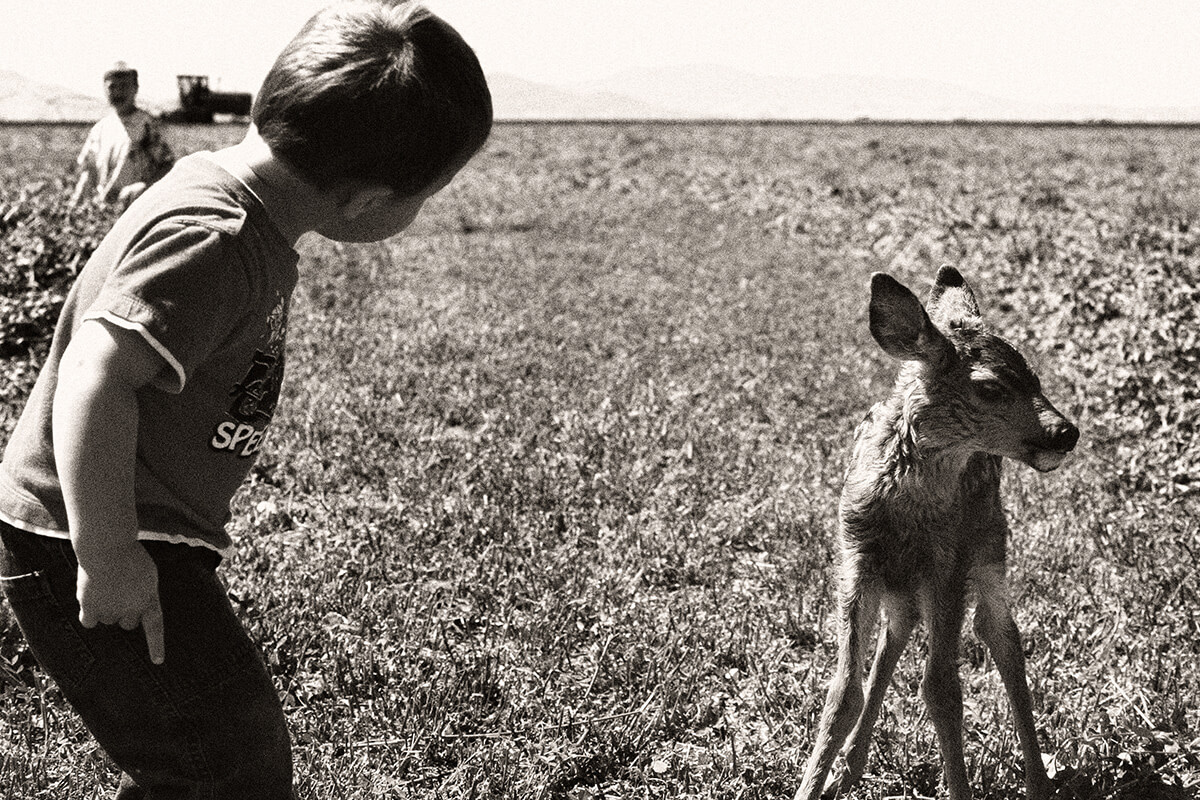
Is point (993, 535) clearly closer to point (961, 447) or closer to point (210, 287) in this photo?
point (961, 447)

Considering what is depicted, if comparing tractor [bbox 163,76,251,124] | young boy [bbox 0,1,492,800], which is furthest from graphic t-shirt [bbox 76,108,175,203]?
tractor [bbox 163,76,251,124]

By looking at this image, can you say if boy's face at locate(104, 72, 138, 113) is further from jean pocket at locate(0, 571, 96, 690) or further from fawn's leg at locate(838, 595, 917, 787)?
fawn's leg at locate(838, 595, 917, 787)

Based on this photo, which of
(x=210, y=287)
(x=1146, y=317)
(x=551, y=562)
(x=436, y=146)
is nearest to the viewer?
(x=210, y=287)

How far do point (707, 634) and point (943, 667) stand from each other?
51.3 inches

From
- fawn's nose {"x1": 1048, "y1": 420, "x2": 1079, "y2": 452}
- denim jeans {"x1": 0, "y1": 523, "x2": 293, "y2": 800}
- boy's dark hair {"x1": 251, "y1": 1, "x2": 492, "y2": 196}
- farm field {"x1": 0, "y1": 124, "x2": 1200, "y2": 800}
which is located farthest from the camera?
farm field {"x1": 0, "y1": 124, "x2": 1200, "y2": 800}

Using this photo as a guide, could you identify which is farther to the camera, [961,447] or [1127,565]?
[1127,565]

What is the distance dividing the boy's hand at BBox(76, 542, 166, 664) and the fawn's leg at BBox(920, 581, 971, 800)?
2009mm

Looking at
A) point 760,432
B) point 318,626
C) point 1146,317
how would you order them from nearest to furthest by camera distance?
point 318,626, point 760,432, point 1146,317

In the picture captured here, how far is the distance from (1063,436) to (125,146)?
26.4ft

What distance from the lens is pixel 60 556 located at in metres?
2.27

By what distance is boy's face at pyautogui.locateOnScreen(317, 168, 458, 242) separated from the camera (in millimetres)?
2289

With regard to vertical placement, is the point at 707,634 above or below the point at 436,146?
below

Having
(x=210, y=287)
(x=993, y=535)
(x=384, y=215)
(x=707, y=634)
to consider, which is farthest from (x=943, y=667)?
(x=210, y=287)

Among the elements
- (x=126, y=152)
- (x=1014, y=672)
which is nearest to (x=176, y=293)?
(x=1014, y=672)
